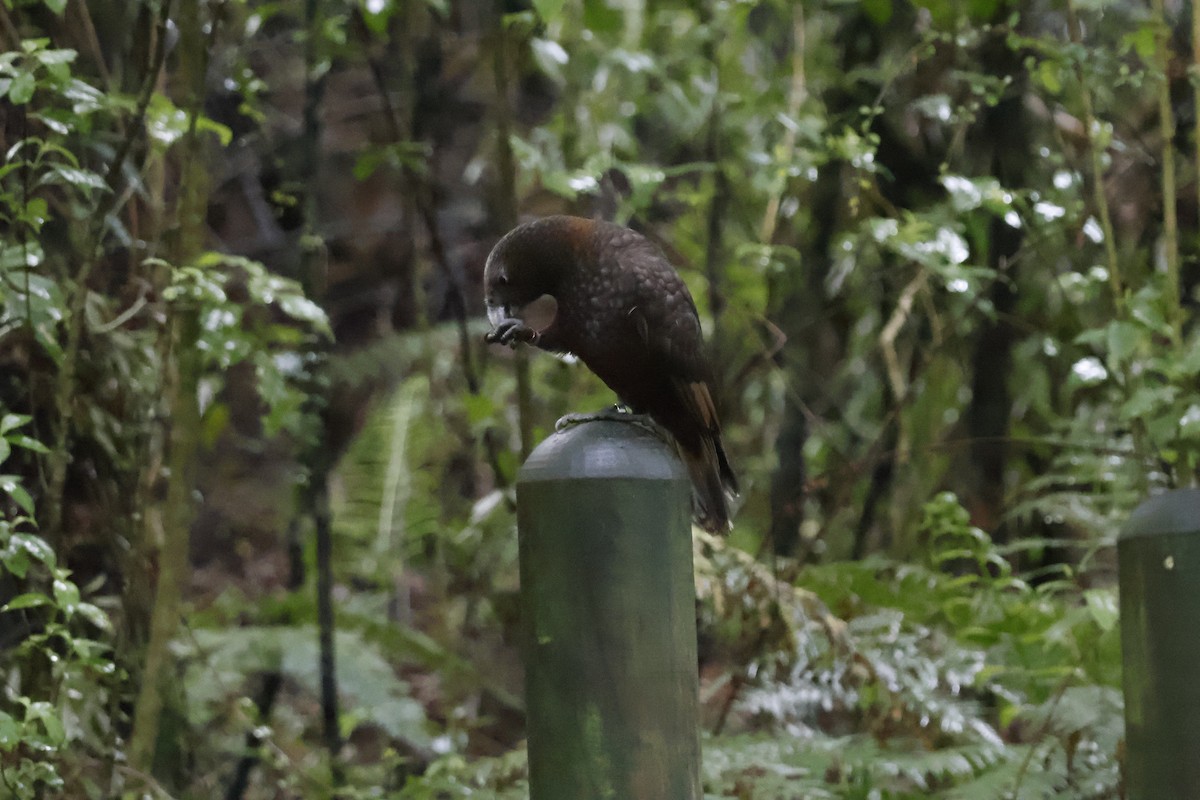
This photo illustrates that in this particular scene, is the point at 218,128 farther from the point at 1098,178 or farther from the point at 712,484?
the point at 1098,178

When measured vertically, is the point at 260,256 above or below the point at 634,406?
above

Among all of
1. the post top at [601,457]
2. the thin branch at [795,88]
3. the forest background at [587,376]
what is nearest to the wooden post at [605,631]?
the post top at [601,457]

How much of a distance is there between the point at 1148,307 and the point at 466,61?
10.6 ft

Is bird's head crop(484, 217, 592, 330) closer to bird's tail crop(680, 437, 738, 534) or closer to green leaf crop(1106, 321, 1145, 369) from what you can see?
bird's tail crop(680, 437, 738, 534)

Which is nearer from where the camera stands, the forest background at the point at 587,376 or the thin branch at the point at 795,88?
the forest background at the point at 587,376

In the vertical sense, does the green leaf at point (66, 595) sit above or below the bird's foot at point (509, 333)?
below

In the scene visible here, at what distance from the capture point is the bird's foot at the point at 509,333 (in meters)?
1.63

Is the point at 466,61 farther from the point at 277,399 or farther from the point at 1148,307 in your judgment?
the point at 1148,307

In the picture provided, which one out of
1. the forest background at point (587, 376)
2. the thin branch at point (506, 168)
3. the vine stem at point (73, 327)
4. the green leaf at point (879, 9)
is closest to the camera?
the vine stem at point (73, 327)

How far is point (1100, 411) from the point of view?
150 inches

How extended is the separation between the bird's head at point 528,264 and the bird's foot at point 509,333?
0.10ft

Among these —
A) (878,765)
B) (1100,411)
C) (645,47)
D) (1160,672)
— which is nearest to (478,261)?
(645,47)

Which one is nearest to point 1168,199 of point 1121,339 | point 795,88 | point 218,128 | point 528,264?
point 1121,339

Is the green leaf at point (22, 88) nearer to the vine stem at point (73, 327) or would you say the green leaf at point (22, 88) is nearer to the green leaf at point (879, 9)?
the vine stem at point (73, 327)
